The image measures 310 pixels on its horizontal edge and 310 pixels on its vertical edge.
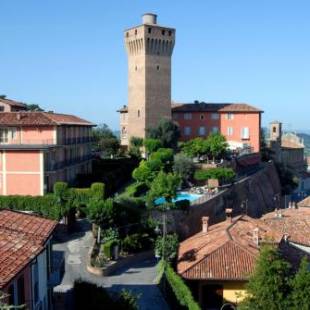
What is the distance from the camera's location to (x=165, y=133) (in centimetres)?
6088

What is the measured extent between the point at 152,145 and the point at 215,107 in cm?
1770

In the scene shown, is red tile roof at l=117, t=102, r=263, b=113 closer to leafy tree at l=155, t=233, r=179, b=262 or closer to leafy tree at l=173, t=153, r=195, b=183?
leafy tree at l=173, t=153, r=195, b=183

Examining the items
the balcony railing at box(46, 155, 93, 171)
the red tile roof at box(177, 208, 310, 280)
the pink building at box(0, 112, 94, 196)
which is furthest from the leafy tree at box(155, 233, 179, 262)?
the balcony railing at box(46, 155, 93, 171)

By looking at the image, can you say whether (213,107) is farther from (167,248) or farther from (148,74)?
(167,248)

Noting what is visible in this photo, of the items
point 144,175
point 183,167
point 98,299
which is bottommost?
point 98,299

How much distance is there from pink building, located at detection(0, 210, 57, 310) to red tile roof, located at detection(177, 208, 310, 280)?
744cm

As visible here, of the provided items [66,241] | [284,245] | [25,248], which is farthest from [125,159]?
[25,248]

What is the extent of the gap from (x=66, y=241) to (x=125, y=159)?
20.7 metres

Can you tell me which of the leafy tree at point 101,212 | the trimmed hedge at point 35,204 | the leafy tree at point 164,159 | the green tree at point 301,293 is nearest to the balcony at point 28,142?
the trimmed hedge at point 35,204

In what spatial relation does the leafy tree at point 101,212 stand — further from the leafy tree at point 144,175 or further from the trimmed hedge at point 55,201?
the leafy tree at point 144,175

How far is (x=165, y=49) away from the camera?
208 feet

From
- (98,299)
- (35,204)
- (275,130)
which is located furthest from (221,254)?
(275,130)

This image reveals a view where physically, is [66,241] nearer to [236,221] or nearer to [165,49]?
[236,221]

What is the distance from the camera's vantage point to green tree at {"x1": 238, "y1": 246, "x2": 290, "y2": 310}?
17.6 meters
